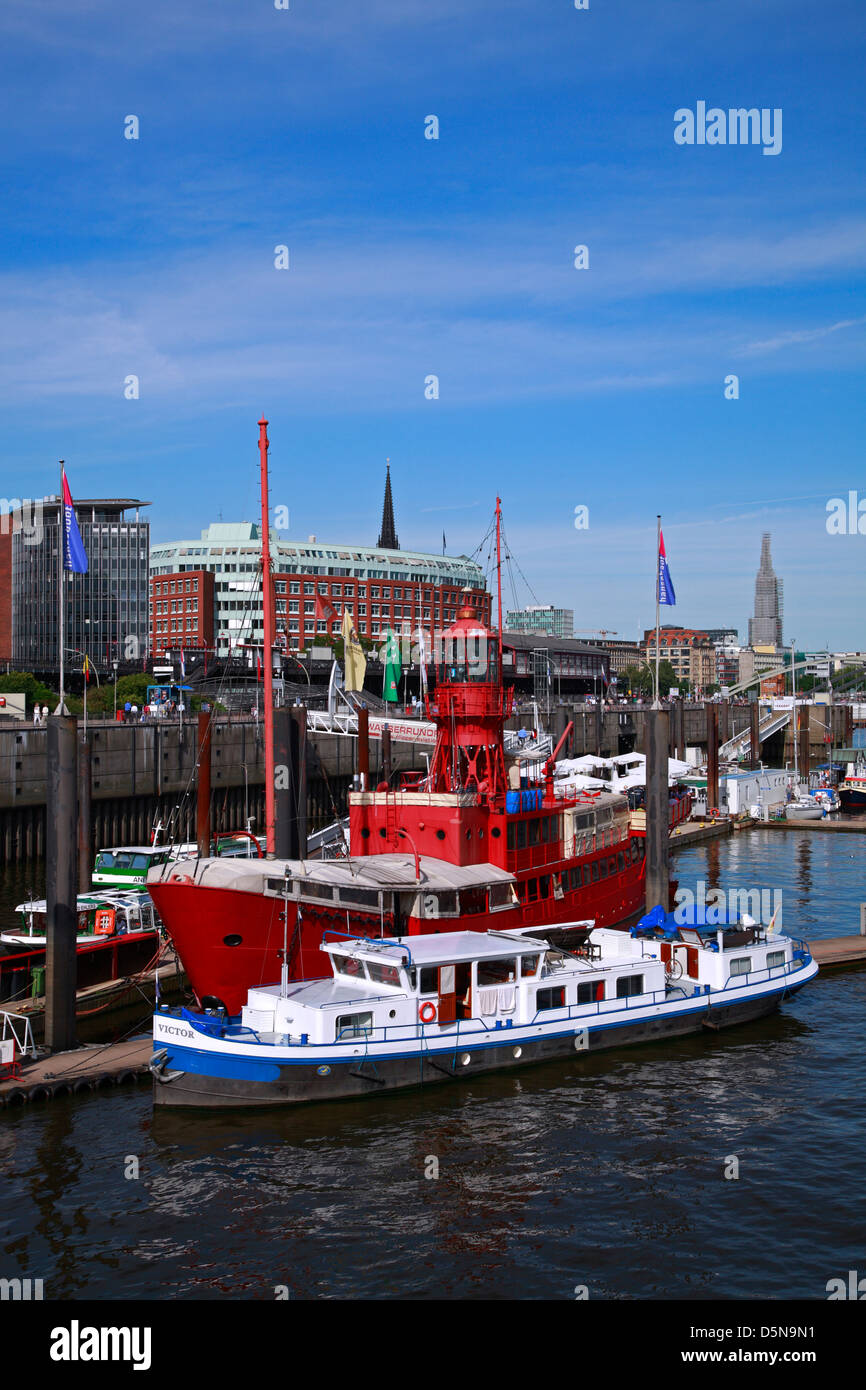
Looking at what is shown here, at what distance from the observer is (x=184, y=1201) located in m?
22.6

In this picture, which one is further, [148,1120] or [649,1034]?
[649,1034]

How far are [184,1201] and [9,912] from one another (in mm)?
28290

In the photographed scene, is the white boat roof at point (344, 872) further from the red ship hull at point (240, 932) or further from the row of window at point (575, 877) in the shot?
the row of window at point (575, 877)

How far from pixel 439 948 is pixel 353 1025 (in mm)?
3356

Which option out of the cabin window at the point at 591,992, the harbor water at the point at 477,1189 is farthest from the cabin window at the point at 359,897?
the cabin window at the point at 591,992

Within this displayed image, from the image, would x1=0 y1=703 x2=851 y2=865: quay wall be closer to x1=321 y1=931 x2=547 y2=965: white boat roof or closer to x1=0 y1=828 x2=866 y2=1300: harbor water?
x1=321 y1=931 x2=547 y2=965: white boat roof

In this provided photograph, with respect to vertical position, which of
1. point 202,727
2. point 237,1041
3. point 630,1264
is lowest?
point 630,1264

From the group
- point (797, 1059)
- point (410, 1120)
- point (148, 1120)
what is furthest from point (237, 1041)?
point (797, 1059)

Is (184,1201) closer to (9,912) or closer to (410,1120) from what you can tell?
(410,1120)

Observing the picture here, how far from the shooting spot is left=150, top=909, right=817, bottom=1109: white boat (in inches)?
1049

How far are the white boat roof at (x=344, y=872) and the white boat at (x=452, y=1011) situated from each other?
5.61ft

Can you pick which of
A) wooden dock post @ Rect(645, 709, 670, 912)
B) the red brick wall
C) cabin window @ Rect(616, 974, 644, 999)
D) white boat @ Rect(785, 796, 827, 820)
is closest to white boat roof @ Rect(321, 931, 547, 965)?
cabin window @ Rect(616, 974, 644, 999)
